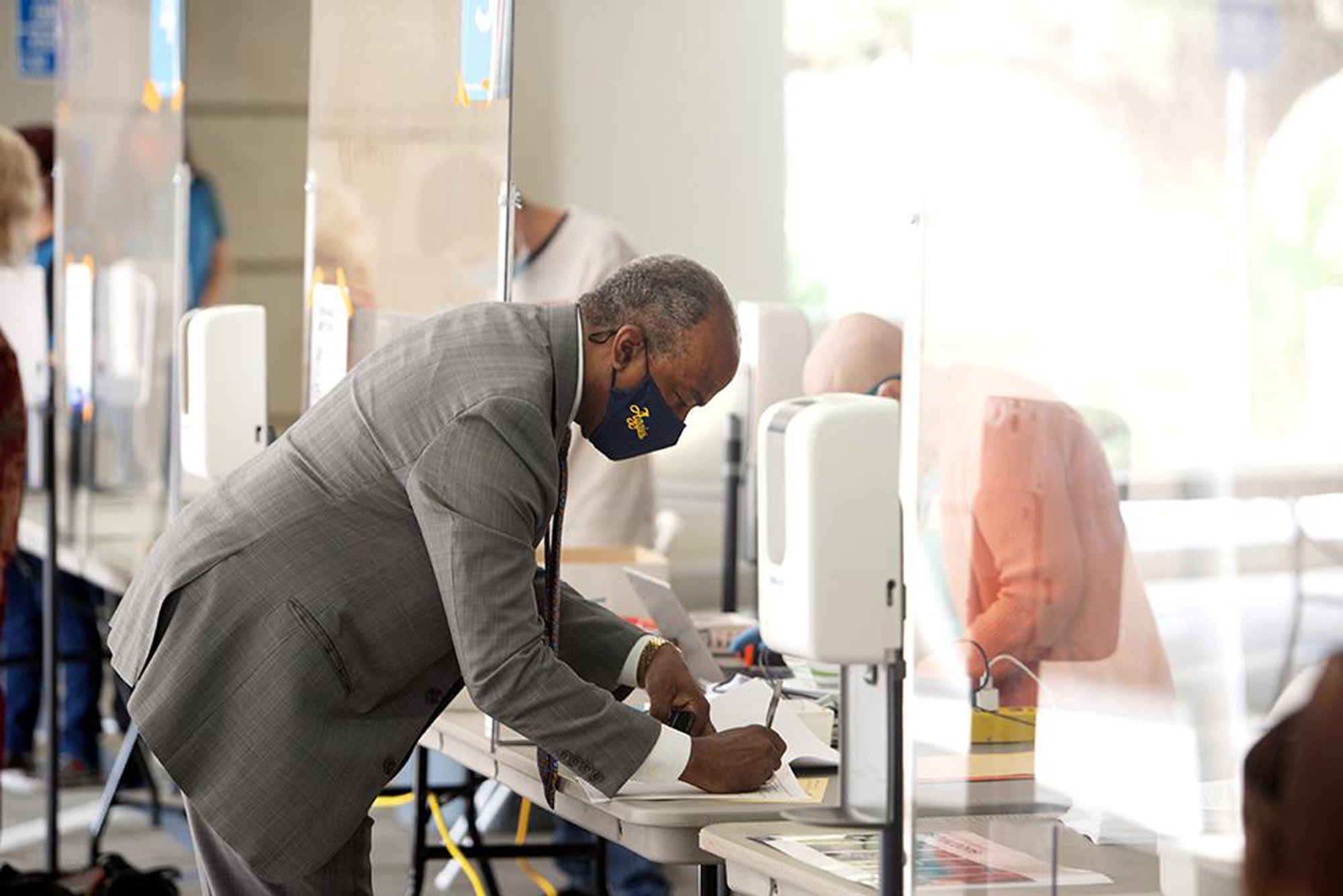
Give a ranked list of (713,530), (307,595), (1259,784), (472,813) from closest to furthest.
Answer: (1259,784)
(307,595)
(472,813)
(713,530)

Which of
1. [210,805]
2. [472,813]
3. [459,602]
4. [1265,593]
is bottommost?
[472,813]

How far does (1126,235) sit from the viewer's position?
1501mm

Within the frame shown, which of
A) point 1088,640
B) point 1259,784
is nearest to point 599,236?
point 1088,640

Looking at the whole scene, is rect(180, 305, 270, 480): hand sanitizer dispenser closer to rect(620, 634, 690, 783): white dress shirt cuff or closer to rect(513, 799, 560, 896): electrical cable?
rect(513, 799, 560, 896): electrical cable

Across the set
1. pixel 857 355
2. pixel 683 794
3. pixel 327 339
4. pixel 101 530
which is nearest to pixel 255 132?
pixel 101 530

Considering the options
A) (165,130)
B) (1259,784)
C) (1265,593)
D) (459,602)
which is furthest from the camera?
(165,130)

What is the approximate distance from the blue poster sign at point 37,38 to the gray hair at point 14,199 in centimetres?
447

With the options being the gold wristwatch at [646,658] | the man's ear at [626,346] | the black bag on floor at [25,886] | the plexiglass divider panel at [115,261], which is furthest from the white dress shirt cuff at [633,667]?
the plexiglass divider panel at [115,261]

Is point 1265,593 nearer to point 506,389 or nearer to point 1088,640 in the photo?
point 1088,640

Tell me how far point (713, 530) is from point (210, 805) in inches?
162

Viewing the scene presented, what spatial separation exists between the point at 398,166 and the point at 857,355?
89cm

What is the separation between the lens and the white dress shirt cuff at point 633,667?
2465 millimetres

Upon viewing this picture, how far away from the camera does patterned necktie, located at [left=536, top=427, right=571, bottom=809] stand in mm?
2244

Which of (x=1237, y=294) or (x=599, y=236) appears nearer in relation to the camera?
(x=1237, y=294)
